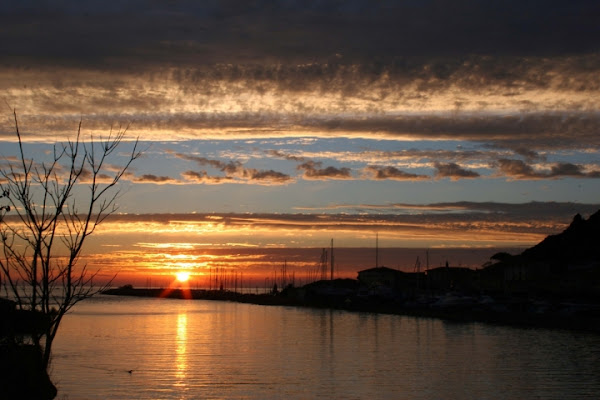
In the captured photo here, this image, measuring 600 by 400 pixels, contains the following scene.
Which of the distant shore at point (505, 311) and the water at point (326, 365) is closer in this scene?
the water at point (326, 365)

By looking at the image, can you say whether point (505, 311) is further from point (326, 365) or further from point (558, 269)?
point (326, 365)

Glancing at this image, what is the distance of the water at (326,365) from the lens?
31.4 metres

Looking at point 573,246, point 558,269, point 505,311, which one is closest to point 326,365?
point 505,311

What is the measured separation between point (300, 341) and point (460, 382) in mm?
26691

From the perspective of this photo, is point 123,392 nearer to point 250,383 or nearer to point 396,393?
point 250,383

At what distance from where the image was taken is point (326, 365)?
1635 inches

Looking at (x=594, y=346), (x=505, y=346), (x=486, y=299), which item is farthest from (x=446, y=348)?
(x=486, y=299)

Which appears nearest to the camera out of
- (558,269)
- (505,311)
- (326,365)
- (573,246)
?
(326,365)

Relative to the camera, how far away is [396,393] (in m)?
31.1

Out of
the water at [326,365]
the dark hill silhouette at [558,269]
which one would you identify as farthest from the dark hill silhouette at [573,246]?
the water at [326,365]

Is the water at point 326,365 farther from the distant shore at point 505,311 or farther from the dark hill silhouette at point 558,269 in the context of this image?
the dark hill silhouette at point 558,269

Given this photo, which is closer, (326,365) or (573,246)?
(326,365)

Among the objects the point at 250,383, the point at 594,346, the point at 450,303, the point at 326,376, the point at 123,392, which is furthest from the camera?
the point at 450,303

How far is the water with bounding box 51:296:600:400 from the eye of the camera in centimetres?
3138
